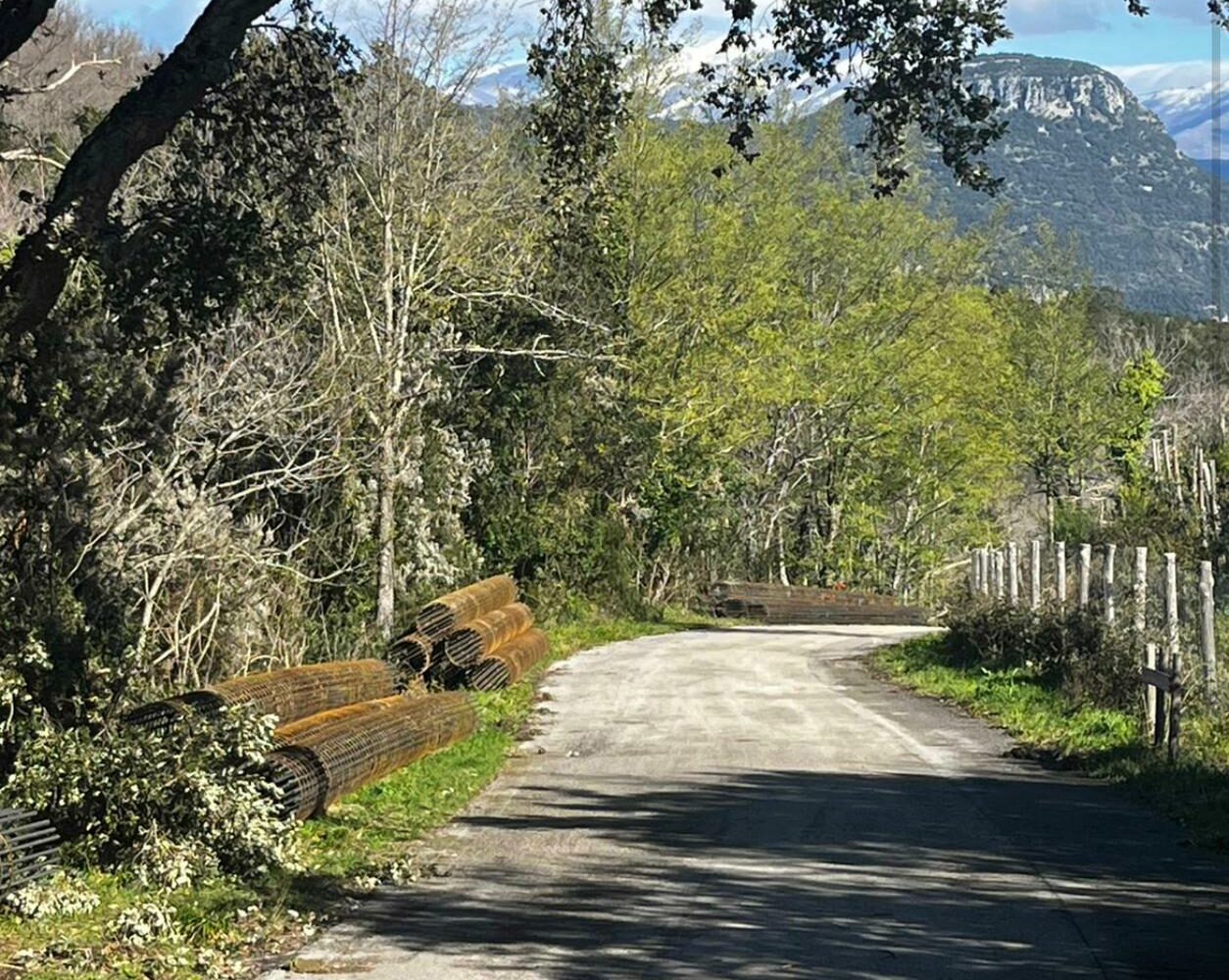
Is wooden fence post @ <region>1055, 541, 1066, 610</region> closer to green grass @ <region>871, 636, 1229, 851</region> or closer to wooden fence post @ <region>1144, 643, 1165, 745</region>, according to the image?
green grass @ <region>871, 636, 1229, 851</region>

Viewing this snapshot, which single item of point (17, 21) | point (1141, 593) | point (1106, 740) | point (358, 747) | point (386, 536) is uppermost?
point (17, 21)

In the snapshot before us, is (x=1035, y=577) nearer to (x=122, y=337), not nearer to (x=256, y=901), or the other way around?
(x=122, y=337)

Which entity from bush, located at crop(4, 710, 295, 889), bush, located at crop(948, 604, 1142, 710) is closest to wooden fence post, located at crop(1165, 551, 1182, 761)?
bush, located at crop(948, 604, 1142, 710)

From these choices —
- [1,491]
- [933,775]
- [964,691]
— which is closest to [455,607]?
[964,691]

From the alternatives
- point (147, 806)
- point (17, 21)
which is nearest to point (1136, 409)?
point (147, 806)

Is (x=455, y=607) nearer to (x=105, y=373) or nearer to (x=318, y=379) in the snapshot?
(x=318, y=379)

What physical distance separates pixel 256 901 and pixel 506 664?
13610mm

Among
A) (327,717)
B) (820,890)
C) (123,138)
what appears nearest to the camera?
(123,138)

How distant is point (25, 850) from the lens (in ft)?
34.0

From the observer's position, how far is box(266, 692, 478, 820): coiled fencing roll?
43.0 ft

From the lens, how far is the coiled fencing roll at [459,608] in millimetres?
23906

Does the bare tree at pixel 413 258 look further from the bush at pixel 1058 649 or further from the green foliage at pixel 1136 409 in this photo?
the green foliage at pixel 1136 409

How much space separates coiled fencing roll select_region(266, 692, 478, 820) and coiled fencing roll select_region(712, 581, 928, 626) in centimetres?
2847

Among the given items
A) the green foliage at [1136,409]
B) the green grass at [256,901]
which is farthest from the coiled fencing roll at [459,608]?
the green foliage at [1136,409]
